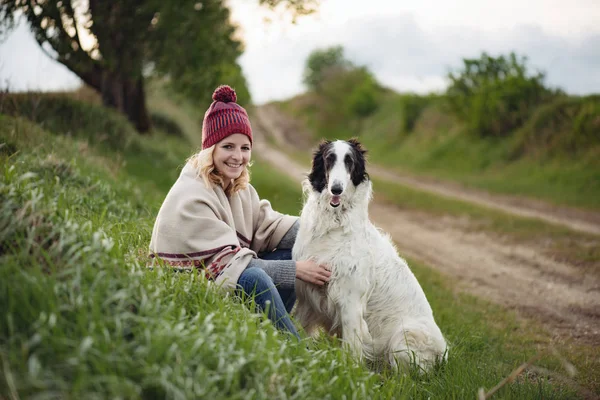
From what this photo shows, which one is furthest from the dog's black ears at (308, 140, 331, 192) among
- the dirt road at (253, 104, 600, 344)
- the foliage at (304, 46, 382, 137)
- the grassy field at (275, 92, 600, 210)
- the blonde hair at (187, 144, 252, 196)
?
the foliage at (304, 46, 382, 137)

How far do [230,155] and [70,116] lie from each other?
7106 mm

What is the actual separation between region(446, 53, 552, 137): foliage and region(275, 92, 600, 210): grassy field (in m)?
0.65

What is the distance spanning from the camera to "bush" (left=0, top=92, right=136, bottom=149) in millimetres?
8048

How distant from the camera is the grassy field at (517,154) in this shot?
13.1 meters

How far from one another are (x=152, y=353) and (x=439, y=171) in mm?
18056

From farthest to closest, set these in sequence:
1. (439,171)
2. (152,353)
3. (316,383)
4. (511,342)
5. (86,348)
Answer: (439,171) → (511,342) → (316,383) → (152,353) → (86,348)

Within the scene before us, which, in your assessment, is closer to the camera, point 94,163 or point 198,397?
point 198,397

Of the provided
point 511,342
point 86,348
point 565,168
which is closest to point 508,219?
point 565,168

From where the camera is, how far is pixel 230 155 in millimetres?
3963

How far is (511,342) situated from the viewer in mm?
5059

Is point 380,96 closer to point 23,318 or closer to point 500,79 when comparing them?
point 500,79

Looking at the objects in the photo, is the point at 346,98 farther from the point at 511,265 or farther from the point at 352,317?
the point at 352,317

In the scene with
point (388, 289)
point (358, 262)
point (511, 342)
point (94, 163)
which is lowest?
point (511, 342)

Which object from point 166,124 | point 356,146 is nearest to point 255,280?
point 356,146
